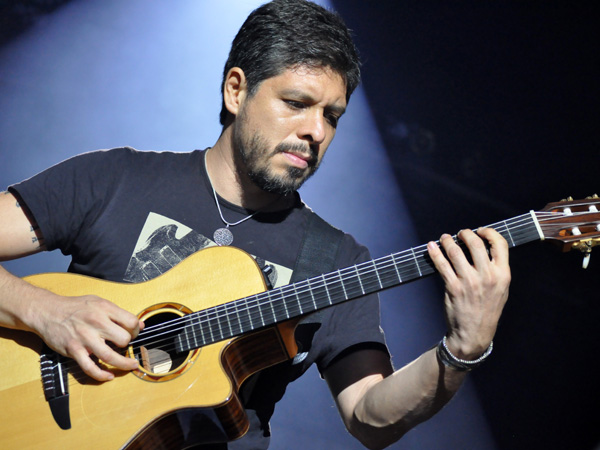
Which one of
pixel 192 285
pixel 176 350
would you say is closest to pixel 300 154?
pixel 192 285

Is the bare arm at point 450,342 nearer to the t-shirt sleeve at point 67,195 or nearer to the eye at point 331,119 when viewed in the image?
the eye at point 331,119

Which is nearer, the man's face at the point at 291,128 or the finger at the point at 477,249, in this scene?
the finger at the point at 477,249

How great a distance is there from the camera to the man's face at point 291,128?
215 cm

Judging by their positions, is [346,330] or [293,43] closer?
[346,330]

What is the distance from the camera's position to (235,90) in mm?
2424

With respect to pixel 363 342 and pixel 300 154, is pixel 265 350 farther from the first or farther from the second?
pixel 300 154

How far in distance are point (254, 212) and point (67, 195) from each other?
0.73 metres

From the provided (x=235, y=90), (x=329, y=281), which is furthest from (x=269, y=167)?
(x=329, y=281)

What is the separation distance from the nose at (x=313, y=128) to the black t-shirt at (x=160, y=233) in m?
0.38

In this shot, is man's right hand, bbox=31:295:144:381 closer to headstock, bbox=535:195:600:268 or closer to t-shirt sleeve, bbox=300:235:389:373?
t-shirt sleeve, bbox=300:235:389:373

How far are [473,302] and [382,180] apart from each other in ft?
4.97

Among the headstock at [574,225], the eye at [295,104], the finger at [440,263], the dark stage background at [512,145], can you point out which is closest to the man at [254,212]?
the eye at [295,104]

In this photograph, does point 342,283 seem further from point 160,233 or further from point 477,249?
point 160,233

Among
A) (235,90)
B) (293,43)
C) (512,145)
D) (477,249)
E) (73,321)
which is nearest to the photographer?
(477,249)
